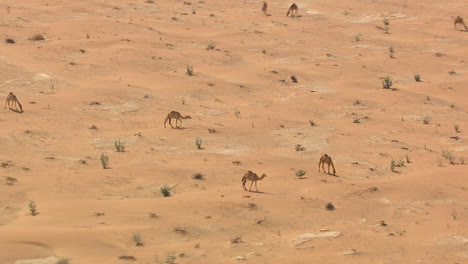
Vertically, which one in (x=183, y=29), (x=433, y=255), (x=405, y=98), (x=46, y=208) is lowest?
(x=433, y=255)

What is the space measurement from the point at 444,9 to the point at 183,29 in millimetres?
12068

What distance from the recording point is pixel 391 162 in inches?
519

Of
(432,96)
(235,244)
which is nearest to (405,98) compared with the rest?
(432,96)

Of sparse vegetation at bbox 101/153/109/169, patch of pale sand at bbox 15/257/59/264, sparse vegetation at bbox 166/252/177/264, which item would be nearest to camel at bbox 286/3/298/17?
sparse vegetation at bbox 101/153/109/169

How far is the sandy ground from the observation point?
960 centimetres

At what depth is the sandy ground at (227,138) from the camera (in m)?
9.60

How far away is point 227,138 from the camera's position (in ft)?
47.5

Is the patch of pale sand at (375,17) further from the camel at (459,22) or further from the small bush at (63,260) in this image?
the small bush at (63,260)

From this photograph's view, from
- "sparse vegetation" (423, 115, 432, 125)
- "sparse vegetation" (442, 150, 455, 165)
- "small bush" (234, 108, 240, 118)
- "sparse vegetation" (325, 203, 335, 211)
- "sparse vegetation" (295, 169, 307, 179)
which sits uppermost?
"small bush" (234, 108, 240, 118)

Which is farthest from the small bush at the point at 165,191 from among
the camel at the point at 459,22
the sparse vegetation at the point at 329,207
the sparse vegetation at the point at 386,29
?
the camel at the point at 459,22

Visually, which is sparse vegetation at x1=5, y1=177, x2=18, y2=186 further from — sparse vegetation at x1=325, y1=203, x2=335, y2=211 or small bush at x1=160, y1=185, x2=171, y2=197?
sparse vegetation at x1=325, y1=203, x2=335, y2=211

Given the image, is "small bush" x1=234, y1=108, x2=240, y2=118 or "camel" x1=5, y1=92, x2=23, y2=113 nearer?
"camel" x1=5, y1=92, x2=23, y2=113

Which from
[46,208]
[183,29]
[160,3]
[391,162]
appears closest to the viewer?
[46,208]

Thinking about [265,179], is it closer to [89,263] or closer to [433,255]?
[433,255]
